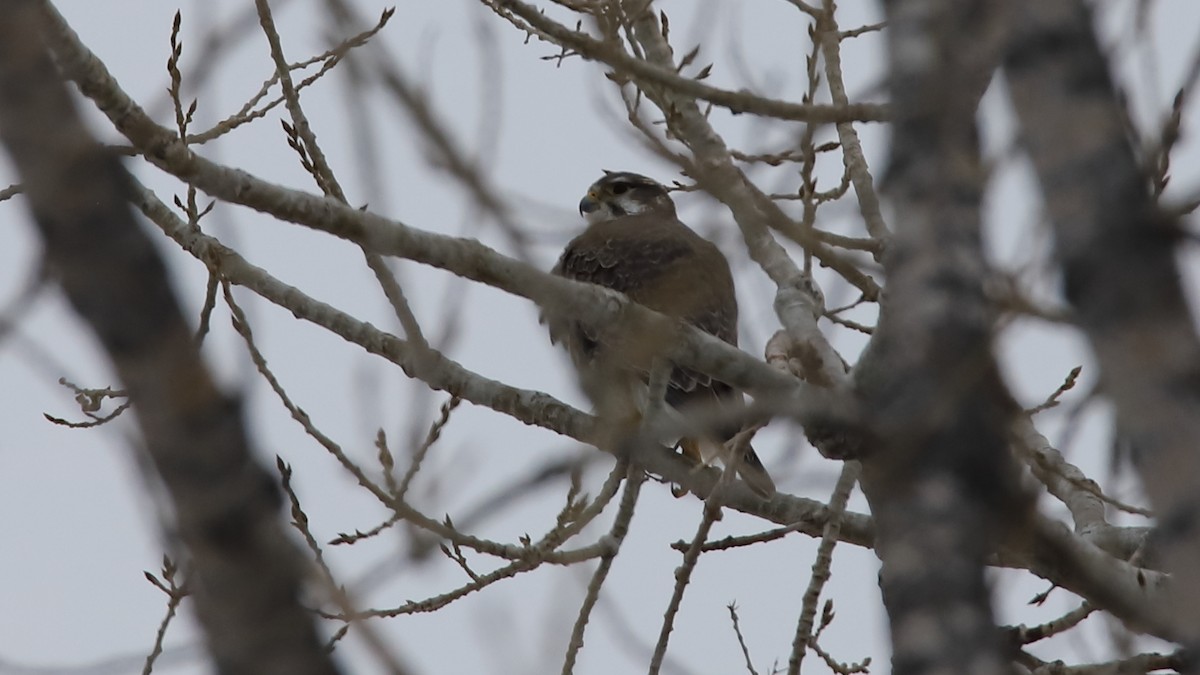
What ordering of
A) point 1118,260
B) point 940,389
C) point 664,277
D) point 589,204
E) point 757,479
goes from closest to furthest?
point 1118,260 → point 940,389 → point 757,479 → point 664,277 → point 589,204

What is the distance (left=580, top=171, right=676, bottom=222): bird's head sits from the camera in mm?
8102

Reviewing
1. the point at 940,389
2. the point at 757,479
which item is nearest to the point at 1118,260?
the point at 940,389

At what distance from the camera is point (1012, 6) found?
1692 millimetres

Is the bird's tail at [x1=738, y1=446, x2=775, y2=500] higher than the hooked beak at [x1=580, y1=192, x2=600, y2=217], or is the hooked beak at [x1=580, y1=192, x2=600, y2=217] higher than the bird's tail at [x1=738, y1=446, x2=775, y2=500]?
the hooked beak at [x1=580, y1=192, x2=600, y2=217]

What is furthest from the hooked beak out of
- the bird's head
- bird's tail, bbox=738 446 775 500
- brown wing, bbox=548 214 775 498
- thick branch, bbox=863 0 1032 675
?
thick branch, bbox=863 0 1032 675

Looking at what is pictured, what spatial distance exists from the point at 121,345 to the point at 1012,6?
102 centimetres

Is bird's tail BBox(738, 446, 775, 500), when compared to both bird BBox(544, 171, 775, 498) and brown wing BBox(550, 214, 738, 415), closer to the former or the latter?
bird BBox(544, 171, 775, 498)

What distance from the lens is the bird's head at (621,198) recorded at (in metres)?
8.10

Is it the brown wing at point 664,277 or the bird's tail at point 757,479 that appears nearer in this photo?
the bird's tail at point 757,479

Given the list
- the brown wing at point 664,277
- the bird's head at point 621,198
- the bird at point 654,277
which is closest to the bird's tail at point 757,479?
the bird at point 654,277

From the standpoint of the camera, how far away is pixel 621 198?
26.9ft

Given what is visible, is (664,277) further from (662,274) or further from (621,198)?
(621,198)

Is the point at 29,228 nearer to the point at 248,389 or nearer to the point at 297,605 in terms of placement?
the point at 248,389

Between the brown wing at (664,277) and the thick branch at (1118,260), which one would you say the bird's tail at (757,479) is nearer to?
the brown wing at (664,277)
